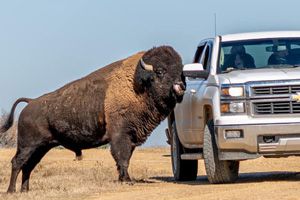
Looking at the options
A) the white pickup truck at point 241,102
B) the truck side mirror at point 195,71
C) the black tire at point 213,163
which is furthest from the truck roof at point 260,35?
the black tire at point 213,163

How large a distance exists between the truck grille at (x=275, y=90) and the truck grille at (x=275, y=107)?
149mm

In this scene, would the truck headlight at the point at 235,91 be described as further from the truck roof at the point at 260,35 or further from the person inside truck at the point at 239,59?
the truck roof at the point at 260,35

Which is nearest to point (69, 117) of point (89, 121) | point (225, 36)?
point (89, 121)

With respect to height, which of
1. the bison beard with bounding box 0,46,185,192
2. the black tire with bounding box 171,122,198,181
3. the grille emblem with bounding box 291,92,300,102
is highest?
the grille emblem with bounding box 291,92,300,102

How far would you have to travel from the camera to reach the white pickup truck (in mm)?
15547

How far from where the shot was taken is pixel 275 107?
15633 millimetres

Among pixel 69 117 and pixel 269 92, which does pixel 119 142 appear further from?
pixel 269 92

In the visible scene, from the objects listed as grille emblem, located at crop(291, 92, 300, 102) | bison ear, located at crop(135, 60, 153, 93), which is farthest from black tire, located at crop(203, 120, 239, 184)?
bison ear, located at crop(135, 60, 153, 93)

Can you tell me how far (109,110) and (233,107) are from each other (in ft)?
10.7

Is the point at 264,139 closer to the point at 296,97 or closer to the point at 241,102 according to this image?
the point at 241,102

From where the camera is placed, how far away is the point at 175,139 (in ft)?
63.2

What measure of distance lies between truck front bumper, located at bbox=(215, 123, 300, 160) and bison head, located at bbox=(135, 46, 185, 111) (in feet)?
8.02

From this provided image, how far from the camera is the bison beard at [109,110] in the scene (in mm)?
18156

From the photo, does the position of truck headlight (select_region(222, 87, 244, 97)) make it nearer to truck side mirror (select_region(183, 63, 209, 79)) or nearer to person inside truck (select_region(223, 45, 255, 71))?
truck side mirror (select_region(183, 63, 209, 79))
